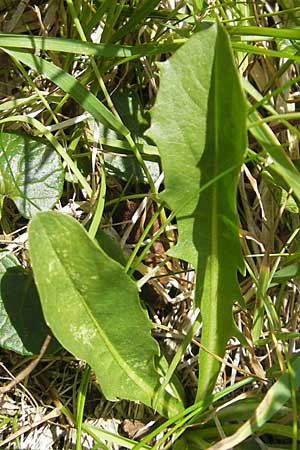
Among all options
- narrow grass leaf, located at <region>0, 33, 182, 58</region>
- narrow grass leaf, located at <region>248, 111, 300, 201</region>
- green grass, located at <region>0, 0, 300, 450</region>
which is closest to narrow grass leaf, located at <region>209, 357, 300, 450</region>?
green grass, located at <region>0, 0, 300, 450</region>

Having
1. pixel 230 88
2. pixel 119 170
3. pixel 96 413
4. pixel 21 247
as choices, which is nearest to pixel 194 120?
pixel 230 88

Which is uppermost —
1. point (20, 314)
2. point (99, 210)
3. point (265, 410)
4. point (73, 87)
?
point (73, 87)

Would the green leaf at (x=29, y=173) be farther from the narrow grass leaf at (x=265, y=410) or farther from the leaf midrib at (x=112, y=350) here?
the narrow grass leaf at (x=265, y=410)

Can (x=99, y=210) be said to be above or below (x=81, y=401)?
above

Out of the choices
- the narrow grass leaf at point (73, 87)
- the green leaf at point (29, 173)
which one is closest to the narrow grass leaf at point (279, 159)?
the narrow grass leaf at point (73, 87)

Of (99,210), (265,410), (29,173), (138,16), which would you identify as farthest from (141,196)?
(265,410)

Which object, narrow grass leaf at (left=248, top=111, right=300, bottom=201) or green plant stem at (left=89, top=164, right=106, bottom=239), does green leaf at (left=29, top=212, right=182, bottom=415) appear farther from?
narrow grass leaf at (left=248, top=111, right=300, bottom=201)

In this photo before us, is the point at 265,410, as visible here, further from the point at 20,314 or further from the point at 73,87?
the point at 73,87
